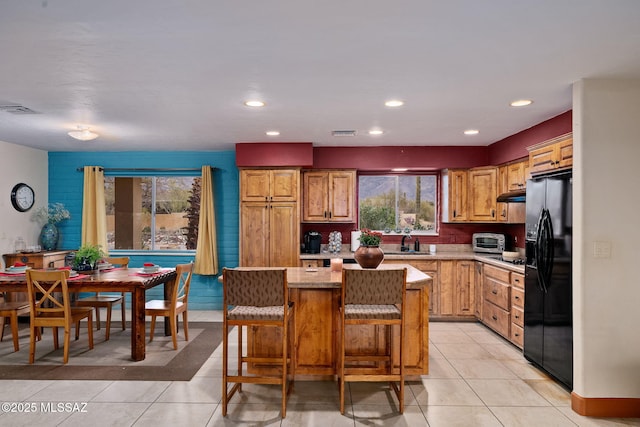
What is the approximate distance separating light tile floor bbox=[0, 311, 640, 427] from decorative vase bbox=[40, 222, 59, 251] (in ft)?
10.4

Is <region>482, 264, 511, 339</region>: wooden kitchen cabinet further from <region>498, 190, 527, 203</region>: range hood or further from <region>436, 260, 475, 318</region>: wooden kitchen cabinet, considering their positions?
<region>498, 190, 527, 203</region>: range hood

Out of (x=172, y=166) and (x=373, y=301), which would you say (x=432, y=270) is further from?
(x=172, y=166)

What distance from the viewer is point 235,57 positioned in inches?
106

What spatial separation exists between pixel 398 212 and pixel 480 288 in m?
1.66

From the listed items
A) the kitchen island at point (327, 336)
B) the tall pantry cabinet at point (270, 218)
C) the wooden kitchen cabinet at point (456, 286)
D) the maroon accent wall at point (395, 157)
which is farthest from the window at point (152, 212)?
the wooden kitchen cabinet at point (456, 286)

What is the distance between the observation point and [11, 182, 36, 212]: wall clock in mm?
5950

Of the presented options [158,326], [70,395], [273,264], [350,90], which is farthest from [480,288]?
[70,395]

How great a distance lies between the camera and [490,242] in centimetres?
587

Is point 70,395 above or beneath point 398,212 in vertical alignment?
beneath

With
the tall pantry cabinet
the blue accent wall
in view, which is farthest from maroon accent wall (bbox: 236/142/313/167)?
the blue accent wall

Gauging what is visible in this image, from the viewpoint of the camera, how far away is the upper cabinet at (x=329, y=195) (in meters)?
6.03

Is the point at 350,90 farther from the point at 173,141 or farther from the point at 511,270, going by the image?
the point at 173,141

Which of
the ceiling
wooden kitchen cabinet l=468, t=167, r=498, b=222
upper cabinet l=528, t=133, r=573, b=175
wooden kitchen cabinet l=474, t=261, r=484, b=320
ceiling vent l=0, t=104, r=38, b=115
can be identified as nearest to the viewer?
the ceiling

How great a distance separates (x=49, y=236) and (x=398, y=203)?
17.2 feet
